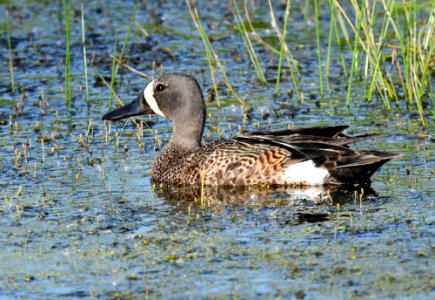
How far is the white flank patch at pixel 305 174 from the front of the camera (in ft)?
27.7

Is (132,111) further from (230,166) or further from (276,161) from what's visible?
(276,161)

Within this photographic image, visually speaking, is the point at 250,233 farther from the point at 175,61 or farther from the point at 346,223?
the point at 175,61

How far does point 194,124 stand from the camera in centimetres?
935

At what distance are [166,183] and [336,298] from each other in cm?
334

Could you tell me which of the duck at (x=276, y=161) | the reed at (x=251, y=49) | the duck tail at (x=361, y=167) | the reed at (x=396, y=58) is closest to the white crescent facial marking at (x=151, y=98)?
the duck at (x=276, y=161)

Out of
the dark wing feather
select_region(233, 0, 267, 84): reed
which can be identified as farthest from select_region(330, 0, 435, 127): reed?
the dark wing feather

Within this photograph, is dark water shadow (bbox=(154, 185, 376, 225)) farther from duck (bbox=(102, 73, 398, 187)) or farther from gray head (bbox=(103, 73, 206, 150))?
gray head (bbox=(103, 73, 206, 150))

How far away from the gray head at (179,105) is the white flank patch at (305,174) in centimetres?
117

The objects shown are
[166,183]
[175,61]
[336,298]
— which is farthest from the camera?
[175,61]

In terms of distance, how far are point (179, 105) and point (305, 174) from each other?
1540 mm

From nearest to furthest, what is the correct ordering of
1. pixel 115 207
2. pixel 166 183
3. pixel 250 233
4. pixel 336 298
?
1. pixel 336 298
2. pixel 250 233
3. pixel 115 207
4. pixel 166 183

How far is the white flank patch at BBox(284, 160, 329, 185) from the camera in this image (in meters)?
8.43

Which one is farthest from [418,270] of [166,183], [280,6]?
[280,6]

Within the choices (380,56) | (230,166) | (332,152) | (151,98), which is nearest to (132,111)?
(151,98)
